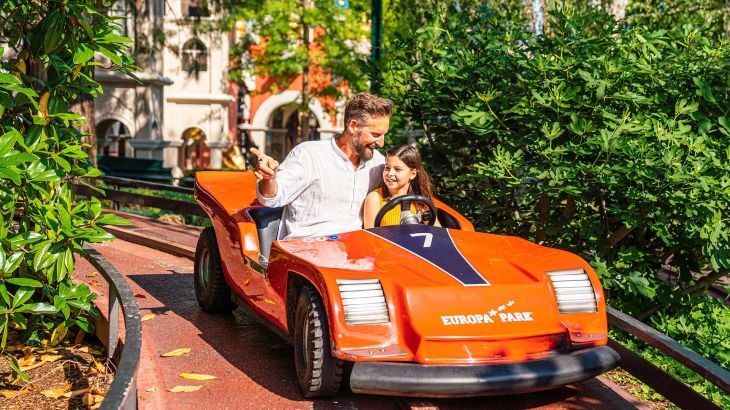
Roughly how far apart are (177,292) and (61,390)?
3074 millimetres

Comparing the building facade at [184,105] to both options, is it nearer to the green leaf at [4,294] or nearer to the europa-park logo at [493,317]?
the green leaf at [4,294]

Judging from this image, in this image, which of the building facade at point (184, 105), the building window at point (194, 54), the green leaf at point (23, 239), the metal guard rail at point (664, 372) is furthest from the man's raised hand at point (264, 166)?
the building window at point (194, 54)

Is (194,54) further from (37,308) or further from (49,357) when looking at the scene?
(37,308)

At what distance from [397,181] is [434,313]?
1.75m

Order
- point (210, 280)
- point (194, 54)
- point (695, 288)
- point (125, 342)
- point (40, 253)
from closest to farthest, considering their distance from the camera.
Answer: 1. point (125, 342)
2. point (40, 253)
3. point (210, 280)
4. point (695, 288)
5. point (194, 54)

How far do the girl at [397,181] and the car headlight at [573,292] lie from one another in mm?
1270

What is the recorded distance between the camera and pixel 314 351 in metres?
4.67

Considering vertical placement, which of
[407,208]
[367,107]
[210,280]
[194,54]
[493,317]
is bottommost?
[210,280]

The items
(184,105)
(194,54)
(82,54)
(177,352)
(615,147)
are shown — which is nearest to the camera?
(82,54)

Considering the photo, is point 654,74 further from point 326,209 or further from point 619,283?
point 326,209

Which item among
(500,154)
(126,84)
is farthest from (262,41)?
(500,154)

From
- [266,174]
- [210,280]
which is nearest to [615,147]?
[266,174]

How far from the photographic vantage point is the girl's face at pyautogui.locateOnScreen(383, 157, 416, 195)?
6012 millimetres

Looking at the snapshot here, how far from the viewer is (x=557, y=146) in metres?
6.83
